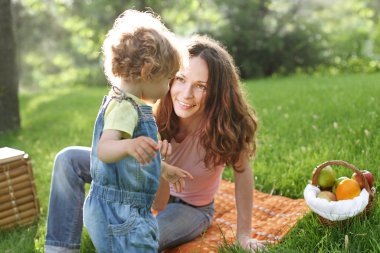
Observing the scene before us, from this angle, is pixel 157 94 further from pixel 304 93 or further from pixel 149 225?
pixel 304 93

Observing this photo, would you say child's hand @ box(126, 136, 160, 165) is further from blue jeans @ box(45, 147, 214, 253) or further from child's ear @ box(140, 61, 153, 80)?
blue jeans @ box(45, 147, 214, 253)

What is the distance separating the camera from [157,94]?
208 cm

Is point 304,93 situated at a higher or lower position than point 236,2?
lower

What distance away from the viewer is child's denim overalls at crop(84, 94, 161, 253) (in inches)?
80.0

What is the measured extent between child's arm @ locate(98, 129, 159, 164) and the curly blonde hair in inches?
11.1

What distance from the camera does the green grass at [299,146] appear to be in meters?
2.41

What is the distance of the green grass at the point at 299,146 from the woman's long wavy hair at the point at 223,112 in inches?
21.2

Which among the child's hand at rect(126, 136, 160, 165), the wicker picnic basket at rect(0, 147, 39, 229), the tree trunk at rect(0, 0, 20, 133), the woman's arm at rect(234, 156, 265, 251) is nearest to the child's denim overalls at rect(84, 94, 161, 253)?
the child's hand at rect(126, 136, 160, 165)

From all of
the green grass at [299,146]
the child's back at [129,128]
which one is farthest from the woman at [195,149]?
the child's back at [129,128]

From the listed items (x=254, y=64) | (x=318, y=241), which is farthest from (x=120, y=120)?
(x=254, y=64)

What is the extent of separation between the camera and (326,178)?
2525mm

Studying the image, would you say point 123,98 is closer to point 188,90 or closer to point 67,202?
point 188,90

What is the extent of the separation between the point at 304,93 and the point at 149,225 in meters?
5.58

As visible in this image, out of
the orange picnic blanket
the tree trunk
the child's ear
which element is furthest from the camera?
the tree trunk
